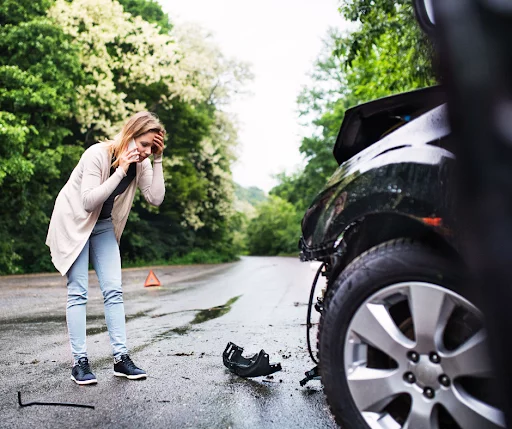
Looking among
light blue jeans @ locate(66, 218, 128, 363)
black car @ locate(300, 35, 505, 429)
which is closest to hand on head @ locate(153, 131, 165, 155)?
light blue jeans @ locate(66, 218, 128, 363)

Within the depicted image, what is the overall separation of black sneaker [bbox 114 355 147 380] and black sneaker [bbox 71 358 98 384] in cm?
20

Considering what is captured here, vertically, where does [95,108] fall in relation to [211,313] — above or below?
above

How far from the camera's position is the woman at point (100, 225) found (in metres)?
3.68

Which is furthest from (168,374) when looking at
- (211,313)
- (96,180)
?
(211,313)

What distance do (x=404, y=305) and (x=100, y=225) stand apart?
2.49 metres

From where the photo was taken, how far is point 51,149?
17.2 metres

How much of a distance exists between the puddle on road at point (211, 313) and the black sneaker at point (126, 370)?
2.87 metres

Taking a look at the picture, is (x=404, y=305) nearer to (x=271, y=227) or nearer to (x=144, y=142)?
(x=144, y=142)

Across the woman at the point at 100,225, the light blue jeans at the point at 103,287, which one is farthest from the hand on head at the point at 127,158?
the light blue jeans at the point at 103,287

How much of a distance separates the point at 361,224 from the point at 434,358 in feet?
2.29

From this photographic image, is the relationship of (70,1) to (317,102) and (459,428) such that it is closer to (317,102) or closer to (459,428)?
(459,428)

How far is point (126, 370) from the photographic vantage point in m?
3.69

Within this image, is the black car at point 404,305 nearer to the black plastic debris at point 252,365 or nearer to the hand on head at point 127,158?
the black plastic debris at point 252,365

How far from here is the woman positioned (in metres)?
3.68
